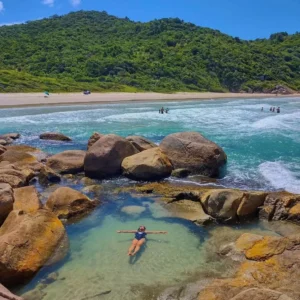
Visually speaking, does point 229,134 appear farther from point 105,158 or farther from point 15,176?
point 15,176

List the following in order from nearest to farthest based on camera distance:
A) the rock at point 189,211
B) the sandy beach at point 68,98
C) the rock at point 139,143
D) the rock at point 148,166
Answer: the rock at point 189,211 < the rock at point 148,166 < the rock at point 139,143 < the sandy beach at point 68,98

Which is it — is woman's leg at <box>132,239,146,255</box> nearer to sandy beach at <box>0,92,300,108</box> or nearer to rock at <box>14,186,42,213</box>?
rock at <box>14,186,42,213</box>

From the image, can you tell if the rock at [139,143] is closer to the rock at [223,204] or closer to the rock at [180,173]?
the rock at [180,173]

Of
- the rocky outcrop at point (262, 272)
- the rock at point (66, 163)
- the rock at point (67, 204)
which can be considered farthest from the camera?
the rock at point (66, 163)

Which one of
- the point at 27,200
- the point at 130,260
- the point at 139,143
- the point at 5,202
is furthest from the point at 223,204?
the point at 139,143

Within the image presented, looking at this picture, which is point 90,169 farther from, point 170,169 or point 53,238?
point 53,238

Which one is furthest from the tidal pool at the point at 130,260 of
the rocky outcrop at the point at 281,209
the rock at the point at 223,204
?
the rocky outcrop at the point at 281,209

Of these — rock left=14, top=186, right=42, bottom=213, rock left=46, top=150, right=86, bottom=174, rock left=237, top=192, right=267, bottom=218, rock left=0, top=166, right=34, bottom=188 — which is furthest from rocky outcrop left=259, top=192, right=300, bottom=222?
rock left=0, top=166, right=34, bottom=188
